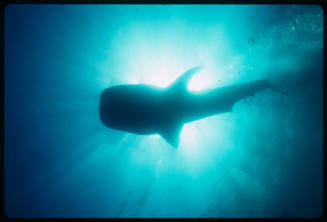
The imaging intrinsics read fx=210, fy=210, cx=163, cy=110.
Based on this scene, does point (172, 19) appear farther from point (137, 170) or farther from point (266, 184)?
point (266, 184)

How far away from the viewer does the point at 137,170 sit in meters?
12.7

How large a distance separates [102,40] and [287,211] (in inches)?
958

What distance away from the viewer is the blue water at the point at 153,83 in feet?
22.7

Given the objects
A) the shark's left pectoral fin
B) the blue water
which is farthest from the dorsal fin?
the blue water

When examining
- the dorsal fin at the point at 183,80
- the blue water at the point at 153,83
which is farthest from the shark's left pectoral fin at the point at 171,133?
the blue water at the point at 153,83

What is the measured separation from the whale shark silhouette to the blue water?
1685mm

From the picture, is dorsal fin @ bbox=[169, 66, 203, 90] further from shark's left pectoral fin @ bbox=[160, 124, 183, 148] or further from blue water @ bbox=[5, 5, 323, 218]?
blue water @ bbox=[5, 5, 323, 218]

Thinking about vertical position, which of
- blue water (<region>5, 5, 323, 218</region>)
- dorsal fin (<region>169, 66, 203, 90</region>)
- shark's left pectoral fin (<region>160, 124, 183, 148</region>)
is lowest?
shark's left pectoral fin (<region>160, 124, 183, 148</region>)

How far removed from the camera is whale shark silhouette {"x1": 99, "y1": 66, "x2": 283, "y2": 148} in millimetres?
3609

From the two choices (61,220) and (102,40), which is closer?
(61,220)

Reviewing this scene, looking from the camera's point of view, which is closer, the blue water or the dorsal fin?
the dorsal fin

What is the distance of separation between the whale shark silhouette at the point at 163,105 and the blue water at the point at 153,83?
1.69 m

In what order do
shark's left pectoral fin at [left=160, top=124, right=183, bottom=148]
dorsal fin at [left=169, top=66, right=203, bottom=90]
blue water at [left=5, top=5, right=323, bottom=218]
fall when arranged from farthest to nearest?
blue water at [left=5, top=5, right=323, bottom=218] → shark's left pectoral fin at [left=160, top=124, right=183, bottom=148] → dorsal fin at [left=169, top=66, right=203, bottom=90]

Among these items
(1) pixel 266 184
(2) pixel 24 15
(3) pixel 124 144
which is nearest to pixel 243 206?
(1) pixel 266 184
